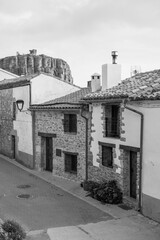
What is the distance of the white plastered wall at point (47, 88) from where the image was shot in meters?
21.4

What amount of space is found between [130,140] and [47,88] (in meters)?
10.4

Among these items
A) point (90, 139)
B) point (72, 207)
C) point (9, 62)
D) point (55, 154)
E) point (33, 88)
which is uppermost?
point (9, 62)

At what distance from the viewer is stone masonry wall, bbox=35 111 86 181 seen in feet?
56.1

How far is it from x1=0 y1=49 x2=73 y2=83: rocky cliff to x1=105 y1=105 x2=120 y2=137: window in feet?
167

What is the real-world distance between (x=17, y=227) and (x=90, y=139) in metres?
7.56

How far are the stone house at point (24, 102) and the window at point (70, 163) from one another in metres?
3.87

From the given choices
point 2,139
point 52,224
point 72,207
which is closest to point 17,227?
point 52,224

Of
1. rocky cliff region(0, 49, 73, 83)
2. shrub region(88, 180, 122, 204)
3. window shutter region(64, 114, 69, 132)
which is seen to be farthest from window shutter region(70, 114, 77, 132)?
rocky cliff region(0, 49, 73, 83)

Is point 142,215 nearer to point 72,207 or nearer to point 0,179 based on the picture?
point 72,207

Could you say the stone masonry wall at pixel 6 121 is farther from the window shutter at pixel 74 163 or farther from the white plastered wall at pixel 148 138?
the white plastered wall at pixel 148 138

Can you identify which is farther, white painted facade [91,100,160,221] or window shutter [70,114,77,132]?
window shutter [70,114,77,132]

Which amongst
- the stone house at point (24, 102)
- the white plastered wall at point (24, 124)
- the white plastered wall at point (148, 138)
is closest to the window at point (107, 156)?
the white plastered wall at point (148, 138)

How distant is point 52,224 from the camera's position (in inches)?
452

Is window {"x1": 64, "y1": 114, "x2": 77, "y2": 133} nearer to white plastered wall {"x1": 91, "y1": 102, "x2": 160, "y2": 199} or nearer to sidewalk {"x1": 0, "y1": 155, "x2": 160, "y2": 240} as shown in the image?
white plastered wall {"x1": 91, "y1": 102, "x2": 160, "y2": 199}
